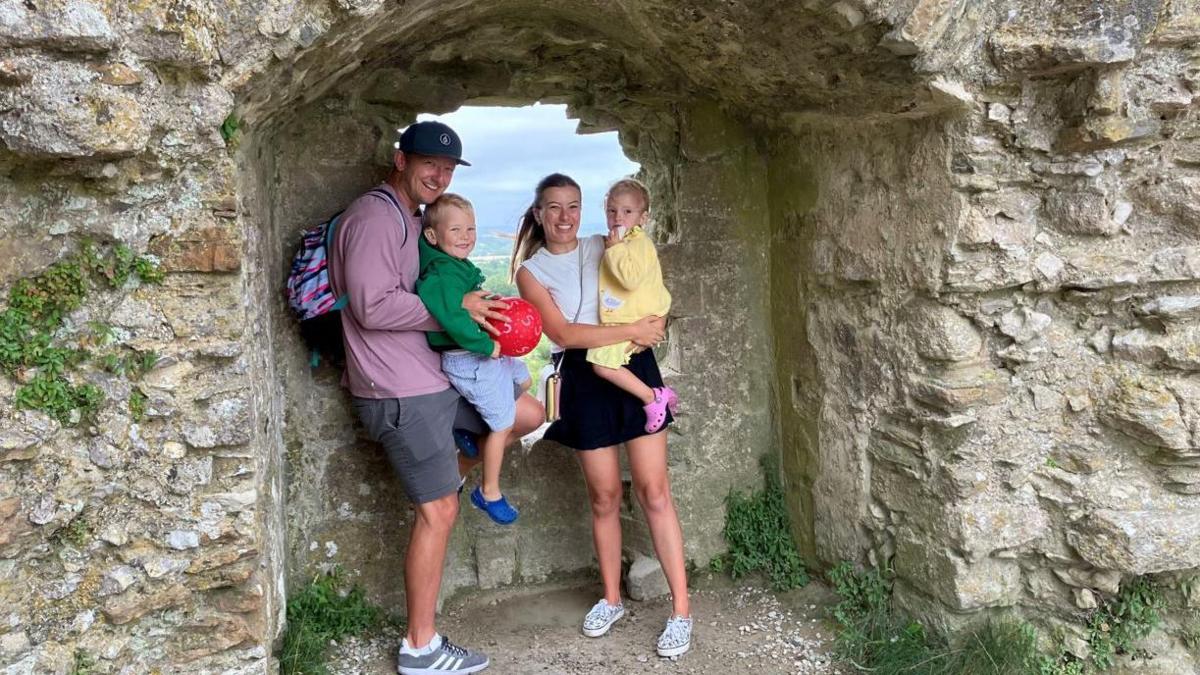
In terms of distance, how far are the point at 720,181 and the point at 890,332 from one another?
1.08m

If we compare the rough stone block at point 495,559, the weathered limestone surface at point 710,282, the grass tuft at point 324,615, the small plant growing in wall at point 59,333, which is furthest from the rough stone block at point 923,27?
the grass tuft at point 324,615

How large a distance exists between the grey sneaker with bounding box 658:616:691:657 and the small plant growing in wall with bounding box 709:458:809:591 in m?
0.60

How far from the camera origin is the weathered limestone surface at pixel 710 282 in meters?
2.27

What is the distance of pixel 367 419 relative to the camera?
312cm

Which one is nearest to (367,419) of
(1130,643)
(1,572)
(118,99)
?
(1,572)

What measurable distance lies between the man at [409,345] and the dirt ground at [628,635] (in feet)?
1.57

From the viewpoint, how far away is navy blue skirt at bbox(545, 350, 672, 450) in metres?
3.46

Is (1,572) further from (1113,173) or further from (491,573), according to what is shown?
(1113,173)

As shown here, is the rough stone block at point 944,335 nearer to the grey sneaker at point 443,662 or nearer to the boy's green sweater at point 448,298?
the boy's green sweater at point 448,298

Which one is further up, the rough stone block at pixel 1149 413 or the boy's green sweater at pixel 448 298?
the boy's green sweater at pixel 448 298

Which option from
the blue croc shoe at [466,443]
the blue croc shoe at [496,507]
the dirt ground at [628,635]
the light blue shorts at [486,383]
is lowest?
the dirt ground at [628,635]

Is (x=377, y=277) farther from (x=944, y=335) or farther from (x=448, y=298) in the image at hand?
(x=944, y=335)

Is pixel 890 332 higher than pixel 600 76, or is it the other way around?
pixel 600 76

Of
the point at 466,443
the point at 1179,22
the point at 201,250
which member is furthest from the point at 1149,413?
the point at 201,250
